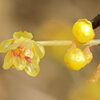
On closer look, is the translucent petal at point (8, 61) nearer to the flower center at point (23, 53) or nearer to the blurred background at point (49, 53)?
the flower center at point (23, 53)

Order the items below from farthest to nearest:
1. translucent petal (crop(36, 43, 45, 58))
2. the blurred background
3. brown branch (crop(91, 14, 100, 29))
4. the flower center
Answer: the blurred background → the flower center → translucent petal (crop(36, 43, 45, 58)) → brown branch (crop(91, 14, 100, 29))

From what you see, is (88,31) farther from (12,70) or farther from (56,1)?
(56,1)

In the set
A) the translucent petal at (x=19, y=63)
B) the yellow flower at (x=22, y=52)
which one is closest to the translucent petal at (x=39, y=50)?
the yellow flower at (x=22, y=52)

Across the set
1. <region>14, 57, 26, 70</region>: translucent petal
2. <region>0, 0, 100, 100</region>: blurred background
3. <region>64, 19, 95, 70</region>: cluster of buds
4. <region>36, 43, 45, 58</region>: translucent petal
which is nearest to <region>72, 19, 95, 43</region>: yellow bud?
<region>64, 19, 95, 70</region>: cluster of buds

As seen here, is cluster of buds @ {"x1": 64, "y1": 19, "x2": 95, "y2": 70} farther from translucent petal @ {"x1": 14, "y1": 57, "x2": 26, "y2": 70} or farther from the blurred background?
the blurred background

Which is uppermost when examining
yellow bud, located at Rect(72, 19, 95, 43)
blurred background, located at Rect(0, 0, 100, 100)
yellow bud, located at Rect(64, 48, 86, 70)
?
blurred background, located at Rect(0, 0, 100, 100)

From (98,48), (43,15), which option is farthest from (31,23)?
(98,48)
